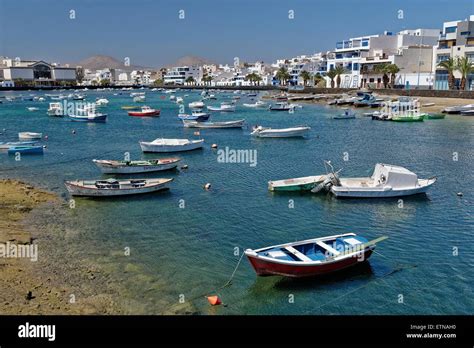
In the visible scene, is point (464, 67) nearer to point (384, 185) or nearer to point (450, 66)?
Result: point (450, 66)

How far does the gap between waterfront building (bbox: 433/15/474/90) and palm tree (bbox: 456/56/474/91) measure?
2.65m

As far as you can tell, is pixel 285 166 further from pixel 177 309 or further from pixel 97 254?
pixel 177 309

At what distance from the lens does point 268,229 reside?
24000 millimetres

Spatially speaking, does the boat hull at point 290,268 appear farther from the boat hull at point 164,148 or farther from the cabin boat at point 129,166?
the boat hull at point 164,148

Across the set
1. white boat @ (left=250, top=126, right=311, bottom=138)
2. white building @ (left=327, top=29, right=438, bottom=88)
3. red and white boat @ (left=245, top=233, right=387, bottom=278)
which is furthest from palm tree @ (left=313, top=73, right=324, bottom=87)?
red and white boat @ (left=245, top=233, right=387, bottom=278)

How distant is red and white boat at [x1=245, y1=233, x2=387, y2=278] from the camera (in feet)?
57.4


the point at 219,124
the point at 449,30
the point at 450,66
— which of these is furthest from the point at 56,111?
the point at 449,30

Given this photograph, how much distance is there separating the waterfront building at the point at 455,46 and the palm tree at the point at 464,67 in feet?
8.69

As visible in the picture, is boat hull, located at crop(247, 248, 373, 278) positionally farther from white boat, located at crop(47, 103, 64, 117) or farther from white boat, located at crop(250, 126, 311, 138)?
white boat, located at crop(47, 103, 64, 117)

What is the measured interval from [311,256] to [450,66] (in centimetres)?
9333

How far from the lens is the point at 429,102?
310 feet

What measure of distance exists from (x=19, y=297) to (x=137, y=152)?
112 ft
